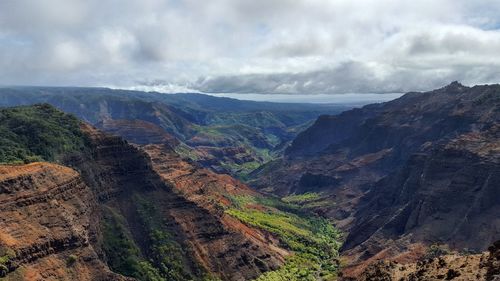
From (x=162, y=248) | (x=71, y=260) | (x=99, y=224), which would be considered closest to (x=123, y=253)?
(x=99, y=224)

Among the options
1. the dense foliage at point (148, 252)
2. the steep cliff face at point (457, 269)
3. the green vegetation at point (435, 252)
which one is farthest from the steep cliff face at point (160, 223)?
the steep cliff face at point (457, 269)

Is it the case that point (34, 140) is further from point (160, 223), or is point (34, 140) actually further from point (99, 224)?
point (160, 223)

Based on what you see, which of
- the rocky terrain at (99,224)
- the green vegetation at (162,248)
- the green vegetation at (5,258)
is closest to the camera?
the green vegetation at (5,258)

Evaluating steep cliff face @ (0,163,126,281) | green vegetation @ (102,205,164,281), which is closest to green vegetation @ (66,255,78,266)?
steep cliff face @ (0,163,126,281)

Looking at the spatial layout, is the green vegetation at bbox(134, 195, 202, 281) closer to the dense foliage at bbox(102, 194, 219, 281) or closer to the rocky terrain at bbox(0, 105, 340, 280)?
the dense foliage at bbox(102, 194, 219, 281)

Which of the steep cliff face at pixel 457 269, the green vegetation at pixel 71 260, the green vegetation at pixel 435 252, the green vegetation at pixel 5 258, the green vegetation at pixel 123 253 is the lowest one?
the green vegetation at pixel 435 252

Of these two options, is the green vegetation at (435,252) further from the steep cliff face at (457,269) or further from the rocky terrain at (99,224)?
the steep cliff face at (457,269)

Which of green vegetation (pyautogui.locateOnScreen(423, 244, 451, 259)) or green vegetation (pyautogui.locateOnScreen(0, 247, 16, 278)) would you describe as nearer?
green vegetation (pyautogui.locateOnScreen(0, 247, 16, 278))

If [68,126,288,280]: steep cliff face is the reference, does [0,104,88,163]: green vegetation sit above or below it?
above

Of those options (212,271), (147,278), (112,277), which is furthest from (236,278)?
(112,277)

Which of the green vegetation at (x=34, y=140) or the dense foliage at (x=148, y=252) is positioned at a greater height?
the green vegetation at (x=34, y=140)
